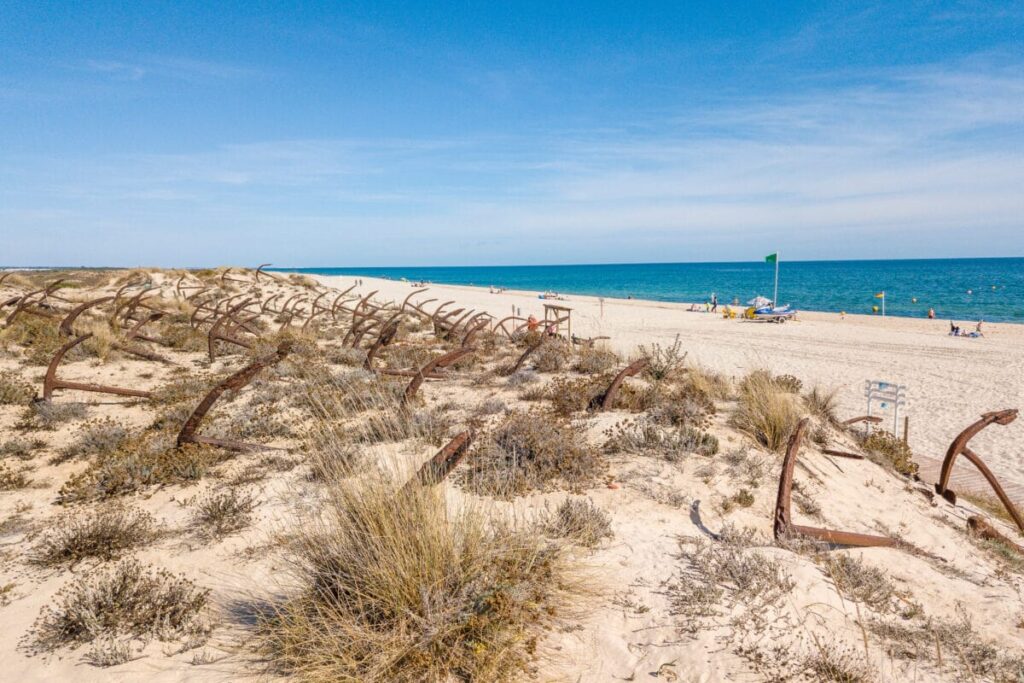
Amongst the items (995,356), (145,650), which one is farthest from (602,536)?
(995,356)

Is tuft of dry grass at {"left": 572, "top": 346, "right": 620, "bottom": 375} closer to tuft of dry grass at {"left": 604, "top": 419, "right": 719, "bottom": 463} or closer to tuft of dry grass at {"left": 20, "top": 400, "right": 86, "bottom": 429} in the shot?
tuft of dry grass at {"left": 604, "top": 419, "right": 719, "bottom": 463}

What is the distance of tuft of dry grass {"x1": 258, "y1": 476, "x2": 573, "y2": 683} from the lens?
8.41 ft

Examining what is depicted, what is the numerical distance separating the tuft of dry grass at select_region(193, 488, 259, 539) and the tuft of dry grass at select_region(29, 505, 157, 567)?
0.33m

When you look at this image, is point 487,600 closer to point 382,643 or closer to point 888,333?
point 382,643

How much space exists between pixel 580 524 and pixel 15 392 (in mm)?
8512

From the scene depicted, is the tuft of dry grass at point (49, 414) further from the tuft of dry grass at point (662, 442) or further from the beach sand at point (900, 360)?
the beach sand at point (900, 360)

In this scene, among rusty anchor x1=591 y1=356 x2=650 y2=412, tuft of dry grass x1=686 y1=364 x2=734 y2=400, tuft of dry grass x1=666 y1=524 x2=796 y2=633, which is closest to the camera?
tuft of dry grass x1=666 y1=524 x2=796 y2=633

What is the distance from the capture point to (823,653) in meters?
2.70

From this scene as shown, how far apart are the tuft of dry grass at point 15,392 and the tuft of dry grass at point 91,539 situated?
4871 millimetres

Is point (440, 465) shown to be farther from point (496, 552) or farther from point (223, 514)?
point (223, 514)

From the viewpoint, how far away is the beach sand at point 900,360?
9.80 metres

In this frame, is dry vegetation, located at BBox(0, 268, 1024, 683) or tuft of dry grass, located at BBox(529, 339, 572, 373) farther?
tuft of dry grass, located at BBox(529, 339, 572, 373)

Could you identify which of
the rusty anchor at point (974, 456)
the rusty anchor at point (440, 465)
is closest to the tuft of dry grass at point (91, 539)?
the rusty anchor at point (440, 465)

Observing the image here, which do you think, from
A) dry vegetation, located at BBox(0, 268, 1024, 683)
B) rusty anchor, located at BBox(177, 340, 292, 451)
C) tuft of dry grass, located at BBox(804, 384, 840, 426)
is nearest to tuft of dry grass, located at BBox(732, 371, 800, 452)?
dry vegetation, located at BBox(0, 268, 1024, 683)
